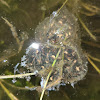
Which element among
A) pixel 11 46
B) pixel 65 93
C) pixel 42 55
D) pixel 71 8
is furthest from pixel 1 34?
pixel 65 93

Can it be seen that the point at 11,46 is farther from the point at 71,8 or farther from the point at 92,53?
the point at 92,53

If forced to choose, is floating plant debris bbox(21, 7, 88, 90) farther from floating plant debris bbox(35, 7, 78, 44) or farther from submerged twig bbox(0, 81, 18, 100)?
submerged twig bbox(0, 81, 18, 100)

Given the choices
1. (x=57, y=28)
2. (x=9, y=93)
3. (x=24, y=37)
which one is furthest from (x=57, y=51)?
(x=9, y=93)

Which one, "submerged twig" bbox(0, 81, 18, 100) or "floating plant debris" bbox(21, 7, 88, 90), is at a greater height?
"floating plant debris" bbox(21, 7, 88, 90)

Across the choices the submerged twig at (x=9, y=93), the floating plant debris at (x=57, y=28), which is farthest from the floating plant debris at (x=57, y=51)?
the submerged twig at (x=9, y=93)

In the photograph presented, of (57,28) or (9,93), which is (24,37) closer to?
(57,28)

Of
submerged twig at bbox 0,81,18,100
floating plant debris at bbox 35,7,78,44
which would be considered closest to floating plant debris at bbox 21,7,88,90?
floating plant debris at bbox 35,7,78,44

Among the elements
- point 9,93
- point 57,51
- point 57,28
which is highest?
point 57,28

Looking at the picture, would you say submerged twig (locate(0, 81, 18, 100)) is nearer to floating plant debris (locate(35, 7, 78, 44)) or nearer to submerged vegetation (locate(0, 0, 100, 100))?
submerged vegetation (locate(0, 0, 100, 100))

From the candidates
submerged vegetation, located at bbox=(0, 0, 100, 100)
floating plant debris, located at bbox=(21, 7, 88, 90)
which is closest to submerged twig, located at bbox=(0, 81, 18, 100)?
submerged vegetation, located at bbox=(0, 0, 100, 100)

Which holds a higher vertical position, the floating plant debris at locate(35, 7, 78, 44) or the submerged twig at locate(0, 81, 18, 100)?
the floating plant debris at locate(35, 7, 78, 44)
